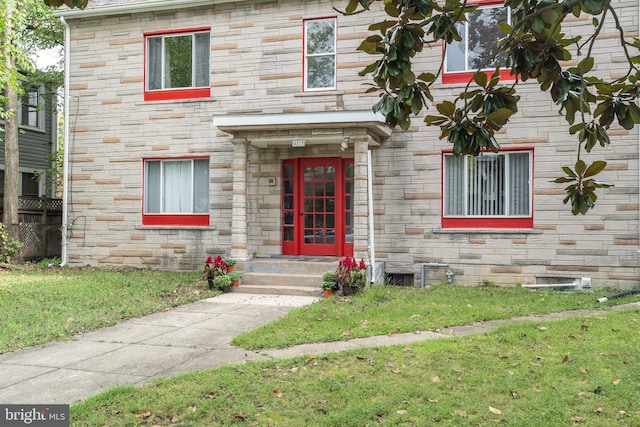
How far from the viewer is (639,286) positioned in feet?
34.6

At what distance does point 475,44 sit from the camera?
11.7m

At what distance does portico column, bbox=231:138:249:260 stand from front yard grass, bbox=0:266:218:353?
105 centimetres

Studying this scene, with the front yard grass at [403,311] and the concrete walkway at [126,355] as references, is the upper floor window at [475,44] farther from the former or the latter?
the concrete walkway at [126,355]

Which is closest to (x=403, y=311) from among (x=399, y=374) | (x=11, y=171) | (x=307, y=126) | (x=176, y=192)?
(x=399, y=374)

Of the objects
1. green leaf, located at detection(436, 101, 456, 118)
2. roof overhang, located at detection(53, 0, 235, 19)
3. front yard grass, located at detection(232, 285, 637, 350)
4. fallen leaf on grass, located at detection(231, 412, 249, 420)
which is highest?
roof overhang, located at detection(53, 0, 235, 19)

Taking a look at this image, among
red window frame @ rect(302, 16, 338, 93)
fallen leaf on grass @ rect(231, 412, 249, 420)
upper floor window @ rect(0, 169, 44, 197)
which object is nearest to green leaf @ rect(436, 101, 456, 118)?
fallen leaf on grass @ rect(231, 412, 249, 420)

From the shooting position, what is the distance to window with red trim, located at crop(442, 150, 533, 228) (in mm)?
11406

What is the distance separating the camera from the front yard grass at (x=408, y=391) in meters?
Result: 4.32

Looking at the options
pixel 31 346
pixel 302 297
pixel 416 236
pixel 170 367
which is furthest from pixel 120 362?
pixel 416 236

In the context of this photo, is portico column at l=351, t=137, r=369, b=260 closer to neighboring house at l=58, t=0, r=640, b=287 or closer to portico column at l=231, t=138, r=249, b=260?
neighboring house at l=58, t=0, r=640, b=287

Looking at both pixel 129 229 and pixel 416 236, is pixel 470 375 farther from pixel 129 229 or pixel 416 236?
pixel 129 229

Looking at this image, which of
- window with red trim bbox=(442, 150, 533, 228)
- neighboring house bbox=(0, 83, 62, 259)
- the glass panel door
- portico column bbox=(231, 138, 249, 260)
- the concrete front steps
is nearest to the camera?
the concrete front steps

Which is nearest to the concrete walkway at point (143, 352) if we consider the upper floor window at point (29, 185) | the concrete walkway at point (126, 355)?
the concrete walkway at point (126, 355)

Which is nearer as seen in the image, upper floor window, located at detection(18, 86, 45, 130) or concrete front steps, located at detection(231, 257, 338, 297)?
concrete front steps, located at detection(231, 257, 338, 297)
